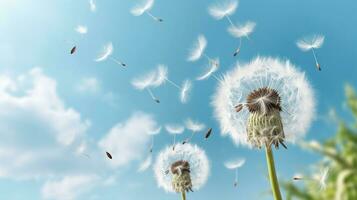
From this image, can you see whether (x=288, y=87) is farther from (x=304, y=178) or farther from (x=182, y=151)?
(x=304, y=178)

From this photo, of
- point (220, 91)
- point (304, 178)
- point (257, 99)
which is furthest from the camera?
point (220, 91)

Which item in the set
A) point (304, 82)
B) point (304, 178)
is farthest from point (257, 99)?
point (304, 178)

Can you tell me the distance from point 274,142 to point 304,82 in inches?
96.6

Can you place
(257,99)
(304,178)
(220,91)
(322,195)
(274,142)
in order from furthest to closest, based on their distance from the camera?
(220,91) → (257,99) → (274,142) → (304,178) → (322,195)

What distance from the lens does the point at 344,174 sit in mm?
1361

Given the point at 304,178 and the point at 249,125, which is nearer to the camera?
the point at 304,178

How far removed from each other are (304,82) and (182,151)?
28.0ft

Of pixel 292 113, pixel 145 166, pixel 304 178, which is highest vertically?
pixel 145 166

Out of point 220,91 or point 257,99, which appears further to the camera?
point 220,91

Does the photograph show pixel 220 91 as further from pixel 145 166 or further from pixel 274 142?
pixel 145 166

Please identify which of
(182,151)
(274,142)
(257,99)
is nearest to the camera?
(274,142)

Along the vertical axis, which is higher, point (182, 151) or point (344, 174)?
point (182, 151)

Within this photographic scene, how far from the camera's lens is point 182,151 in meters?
22.8

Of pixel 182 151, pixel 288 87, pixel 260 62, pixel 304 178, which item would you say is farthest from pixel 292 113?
pixel 304 178
